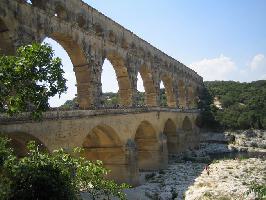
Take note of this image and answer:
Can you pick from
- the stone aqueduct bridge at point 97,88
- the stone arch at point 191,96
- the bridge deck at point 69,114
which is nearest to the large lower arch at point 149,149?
the stone aqueduct bridge at point 97,88

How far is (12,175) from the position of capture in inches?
308

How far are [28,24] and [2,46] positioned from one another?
1.98 m

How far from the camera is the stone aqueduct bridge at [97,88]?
1536 centimetres

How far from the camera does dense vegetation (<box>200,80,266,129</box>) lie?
5206 cm

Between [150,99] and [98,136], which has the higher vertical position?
[150,99]

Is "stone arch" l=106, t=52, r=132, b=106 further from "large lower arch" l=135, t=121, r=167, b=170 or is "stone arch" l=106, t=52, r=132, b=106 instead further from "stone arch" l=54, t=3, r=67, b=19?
"stone arch" l=54, t=3, r=67, b=19

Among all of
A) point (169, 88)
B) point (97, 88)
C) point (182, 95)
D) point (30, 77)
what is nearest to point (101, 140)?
point (97, 88)

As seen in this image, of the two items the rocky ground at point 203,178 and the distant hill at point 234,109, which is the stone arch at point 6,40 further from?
the distant hill at point 234,109

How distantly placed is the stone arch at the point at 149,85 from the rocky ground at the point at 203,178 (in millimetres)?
6436

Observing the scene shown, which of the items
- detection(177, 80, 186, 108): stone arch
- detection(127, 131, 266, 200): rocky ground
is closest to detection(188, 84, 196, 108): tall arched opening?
detection(177, 80, 186, 108): stone arch

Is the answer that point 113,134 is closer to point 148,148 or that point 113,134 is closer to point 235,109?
point 148,148

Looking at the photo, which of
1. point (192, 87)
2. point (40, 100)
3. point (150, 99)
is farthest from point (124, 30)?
point (192, 87)

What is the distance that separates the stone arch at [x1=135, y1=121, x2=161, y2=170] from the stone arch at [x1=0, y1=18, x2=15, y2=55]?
50.3ft

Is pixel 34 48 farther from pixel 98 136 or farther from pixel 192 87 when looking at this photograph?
pixel 192 87
